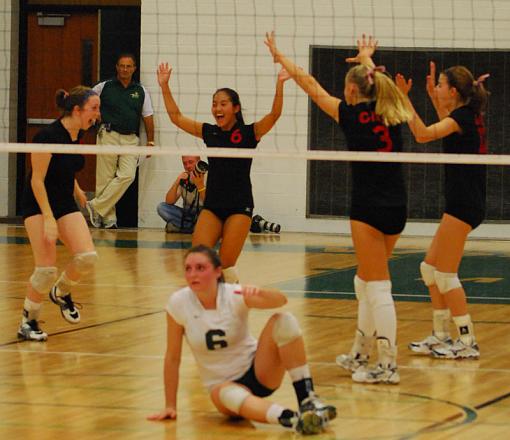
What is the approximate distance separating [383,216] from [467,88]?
4.31 feet

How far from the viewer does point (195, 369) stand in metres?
8.09

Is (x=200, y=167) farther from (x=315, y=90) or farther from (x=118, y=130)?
(x=315, y=90)

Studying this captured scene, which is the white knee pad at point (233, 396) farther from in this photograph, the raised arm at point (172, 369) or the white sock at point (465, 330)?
the white sock at point (465, 330)

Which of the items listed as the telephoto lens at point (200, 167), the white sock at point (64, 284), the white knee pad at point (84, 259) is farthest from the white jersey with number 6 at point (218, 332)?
the telephoto lens at point (200, 167)

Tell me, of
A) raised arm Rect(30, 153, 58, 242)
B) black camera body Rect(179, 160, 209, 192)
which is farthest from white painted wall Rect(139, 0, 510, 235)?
raised arm Rect(30, 153, 58, 242)

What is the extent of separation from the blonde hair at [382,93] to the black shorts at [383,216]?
0.52 metres

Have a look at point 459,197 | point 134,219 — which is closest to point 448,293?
point 459,197

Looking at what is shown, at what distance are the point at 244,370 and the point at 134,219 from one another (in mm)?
12794

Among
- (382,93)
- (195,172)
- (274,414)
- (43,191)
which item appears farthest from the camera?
(195,172)

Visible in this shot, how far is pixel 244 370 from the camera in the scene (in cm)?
653

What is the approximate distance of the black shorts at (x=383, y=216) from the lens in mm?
7496

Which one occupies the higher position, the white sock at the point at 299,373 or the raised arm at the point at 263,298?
the raised arm at the point at 263,298

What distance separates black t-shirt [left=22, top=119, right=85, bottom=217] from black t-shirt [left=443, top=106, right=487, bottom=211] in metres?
2.67

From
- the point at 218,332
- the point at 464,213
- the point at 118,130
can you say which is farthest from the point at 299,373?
the point at 118,130
